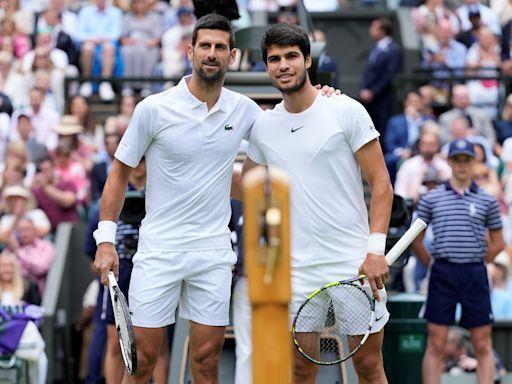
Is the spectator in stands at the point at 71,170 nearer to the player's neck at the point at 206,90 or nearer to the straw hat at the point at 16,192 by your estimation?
the straw hat at the point at 16,192

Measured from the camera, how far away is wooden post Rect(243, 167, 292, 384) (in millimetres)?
6145

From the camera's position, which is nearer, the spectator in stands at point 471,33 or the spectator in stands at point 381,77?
the spectator in stands at point 381,77

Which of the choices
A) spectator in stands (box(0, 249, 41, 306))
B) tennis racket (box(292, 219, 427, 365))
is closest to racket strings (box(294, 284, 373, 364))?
tennis racket (box(292, 219, 427, 365))

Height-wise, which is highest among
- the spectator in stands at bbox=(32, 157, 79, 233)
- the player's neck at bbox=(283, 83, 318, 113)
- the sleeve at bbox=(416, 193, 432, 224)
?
the spectator in stands at bbox=(32, 157, 79, 233)

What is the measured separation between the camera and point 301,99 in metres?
8.49

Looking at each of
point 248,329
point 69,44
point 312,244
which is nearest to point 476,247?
point 248,329

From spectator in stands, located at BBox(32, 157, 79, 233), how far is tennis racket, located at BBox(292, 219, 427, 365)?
7858 mm

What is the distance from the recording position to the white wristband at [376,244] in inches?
328

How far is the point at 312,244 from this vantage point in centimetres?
855

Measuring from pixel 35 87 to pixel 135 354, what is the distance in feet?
33.5

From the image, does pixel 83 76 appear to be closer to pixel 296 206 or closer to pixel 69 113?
pixel 69 113

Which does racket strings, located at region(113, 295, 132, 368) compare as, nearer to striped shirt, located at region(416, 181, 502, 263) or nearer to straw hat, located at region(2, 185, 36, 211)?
striped shirt, located at region(416, 181, 502, 263)

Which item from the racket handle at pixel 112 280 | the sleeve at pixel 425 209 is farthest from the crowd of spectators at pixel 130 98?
the racket handle at pixel 112 280

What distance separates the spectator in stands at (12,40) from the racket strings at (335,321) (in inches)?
434
